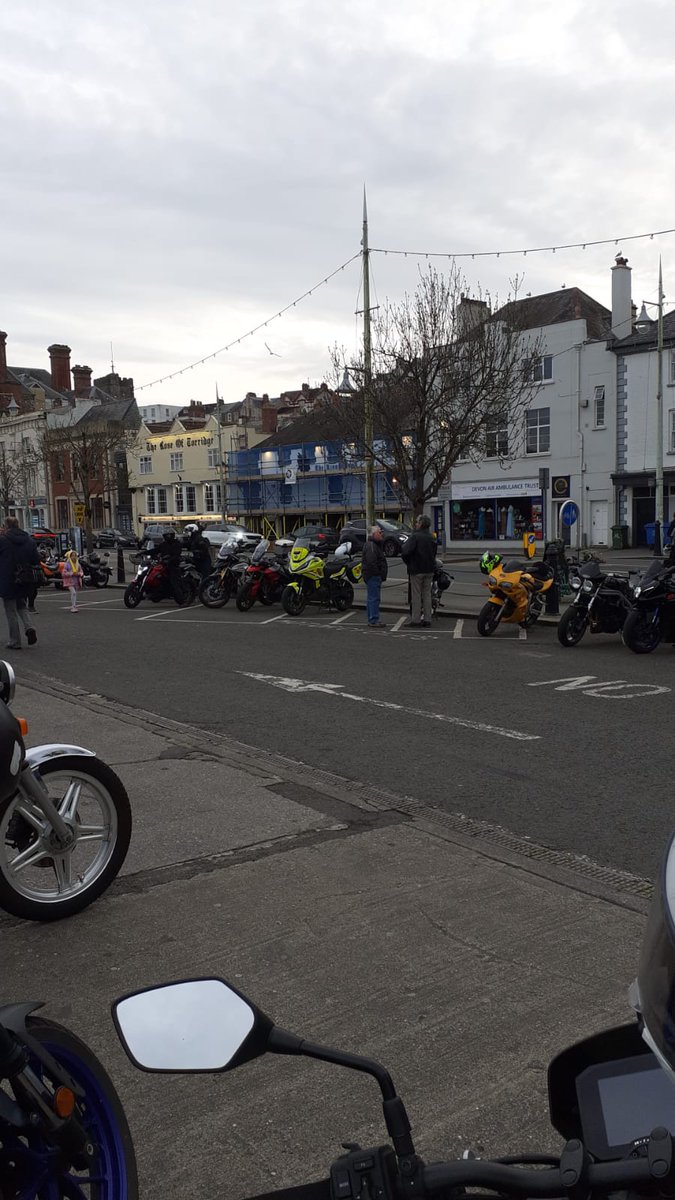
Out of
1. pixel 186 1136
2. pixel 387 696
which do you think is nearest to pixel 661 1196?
pixel 186 1136

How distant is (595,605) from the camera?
13.0 m

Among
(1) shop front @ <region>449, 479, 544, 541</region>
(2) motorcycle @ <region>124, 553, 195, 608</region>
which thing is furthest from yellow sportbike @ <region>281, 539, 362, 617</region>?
(1) shop front @ <region>449, 479, 544, 541</region>

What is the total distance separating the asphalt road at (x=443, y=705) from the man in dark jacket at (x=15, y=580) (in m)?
0.44

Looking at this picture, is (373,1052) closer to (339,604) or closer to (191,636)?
(191,636)

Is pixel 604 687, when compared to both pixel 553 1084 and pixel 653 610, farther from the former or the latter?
pixel 553 1084

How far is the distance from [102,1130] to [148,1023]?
2.03ft

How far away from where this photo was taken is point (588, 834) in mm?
5230

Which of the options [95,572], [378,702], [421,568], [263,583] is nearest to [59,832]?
[378,702]

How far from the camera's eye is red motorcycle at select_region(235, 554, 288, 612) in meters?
18.5

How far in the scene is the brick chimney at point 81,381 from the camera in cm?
8219

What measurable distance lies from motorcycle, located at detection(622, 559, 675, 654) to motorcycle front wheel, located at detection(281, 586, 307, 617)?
714 cm

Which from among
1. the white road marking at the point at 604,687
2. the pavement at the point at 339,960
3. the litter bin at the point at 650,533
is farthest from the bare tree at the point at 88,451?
the pavement at the point at 339,960

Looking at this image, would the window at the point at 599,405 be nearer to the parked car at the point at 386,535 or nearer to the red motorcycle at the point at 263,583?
the parked car at the point at 386,535

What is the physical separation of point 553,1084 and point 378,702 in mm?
7666
